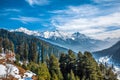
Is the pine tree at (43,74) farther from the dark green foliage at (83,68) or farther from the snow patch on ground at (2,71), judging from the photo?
the snow patch on ground at (2,71)

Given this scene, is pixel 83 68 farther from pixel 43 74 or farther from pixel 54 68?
pixel 43 74

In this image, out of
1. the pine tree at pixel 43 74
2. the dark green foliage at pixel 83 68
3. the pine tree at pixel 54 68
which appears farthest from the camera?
the dark green foliage at pixel 83 68

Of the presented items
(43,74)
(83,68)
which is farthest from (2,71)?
(83,68)

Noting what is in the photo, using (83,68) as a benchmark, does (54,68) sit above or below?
above

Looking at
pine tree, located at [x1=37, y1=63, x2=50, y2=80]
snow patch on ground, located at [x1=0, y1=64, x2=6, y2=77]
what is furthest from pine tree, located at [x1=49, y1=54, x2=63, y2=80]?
snow patch on ground, located at [x1=0, y1=64, x2=6, y2=77]

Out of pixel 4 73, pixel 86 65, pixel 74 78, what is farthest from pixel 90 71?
pixel 4 73

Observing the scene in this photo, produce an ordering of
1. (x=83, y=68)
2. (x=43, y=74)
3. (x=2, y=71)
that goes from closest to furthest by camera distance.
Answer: (x=43, y=74) < (x=83, y=68) < (x=2, y=71)

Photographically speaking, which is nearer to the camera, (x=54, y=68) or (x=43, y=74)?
(x=43, y=74)

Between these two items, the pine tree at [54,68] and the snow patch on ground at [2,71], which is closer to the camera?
the snow patch on ground at [2,71]

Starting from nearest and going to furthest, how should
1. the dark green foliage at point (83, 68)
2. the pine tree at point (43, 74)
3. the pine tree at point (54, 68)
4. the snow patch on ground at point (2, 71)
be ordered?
the pine tree at point (43, 74) → the snow patch on ground at point (2, 71) → the pine tree at point (54, 68) → the dark green foliage at point (83, 68)

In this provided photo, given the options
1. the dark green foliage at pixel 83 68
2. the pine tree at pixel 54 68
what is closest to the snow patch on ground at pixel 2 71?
the pine tree at pixel 54 68

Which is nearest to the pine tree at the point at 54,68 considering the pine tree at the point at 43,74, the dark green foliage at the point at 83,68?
the dark green foliage at the point at 83,68

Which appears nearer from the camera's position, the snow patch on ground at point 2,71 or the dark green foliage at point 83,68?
the snow patch on ground at point 2,71

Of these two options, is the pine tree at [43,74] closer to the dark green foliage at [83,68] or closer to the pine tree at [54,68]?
the pine tree at [54,68]
